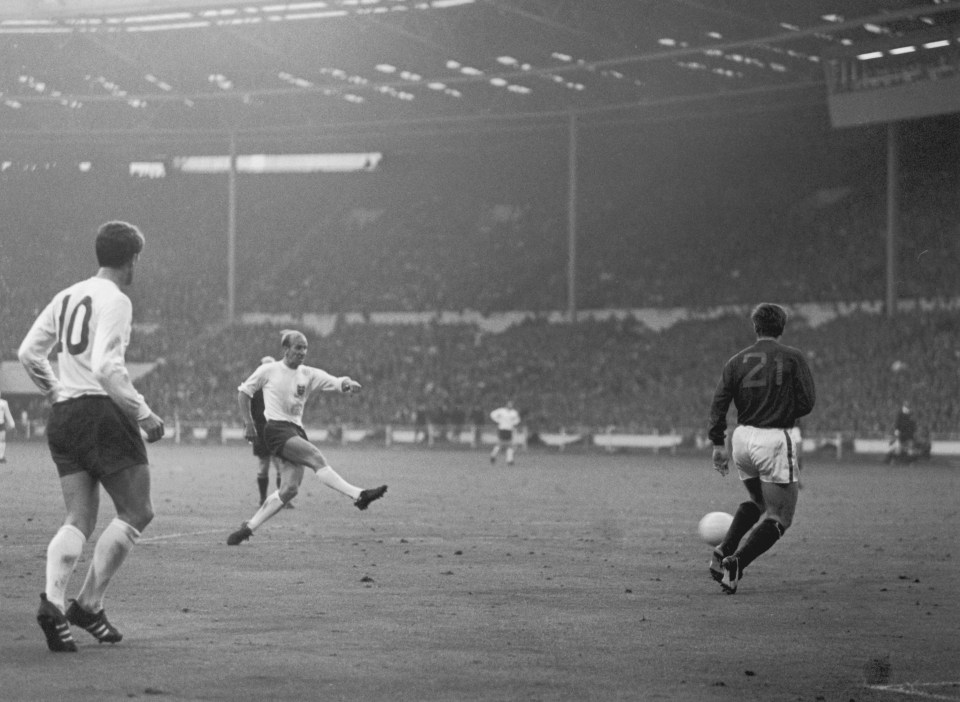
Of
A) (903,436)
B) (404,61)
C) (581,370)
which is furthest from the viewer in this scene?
(404,61)

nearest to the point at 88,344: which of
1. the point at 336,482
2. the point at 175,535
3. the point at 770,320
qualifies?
the point at 770,320

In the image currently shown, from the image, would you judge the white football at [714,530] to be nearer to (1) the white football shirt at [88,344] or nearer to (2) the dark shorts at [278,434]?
(2) the dark shorts at [278,434]

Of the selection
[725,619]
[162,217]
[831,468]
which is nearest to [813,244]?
[831,468]

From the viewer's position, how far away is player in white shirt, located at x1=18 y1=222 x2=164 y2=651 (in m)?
7.80

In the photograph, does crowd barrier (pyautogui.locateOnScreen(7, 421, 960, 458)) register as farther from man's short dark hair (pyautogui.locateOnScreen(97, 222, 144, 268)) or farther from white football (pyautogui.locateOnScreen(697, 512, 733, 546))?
man's short dark hair (pyautogui.locateOnScreen(97, 222, 144, 268))

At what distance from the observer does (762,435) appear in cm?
1099

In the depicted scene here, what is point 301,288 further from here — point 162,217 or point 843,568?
point 843,568

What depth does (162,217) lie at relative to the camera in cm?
6988

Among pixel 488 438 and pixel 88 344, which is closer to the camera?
pixel 88 344

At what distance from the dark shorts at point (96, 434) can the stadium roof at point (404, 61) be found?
38.9 metres

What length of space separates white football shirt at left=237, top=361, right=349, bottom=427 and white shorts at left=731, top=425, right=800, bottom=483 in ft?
17.9

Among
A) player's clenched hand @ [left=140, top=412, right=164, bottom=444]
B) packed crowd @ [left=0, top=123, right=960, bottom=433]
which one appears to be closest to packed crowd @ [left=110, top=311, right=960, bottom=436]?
packed crowd @ [left=0, top=123, right=960, bottom=433]

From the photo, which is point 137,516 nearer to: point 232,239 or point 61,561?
point 61,561

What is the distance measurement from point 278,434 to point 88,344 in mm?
7344
